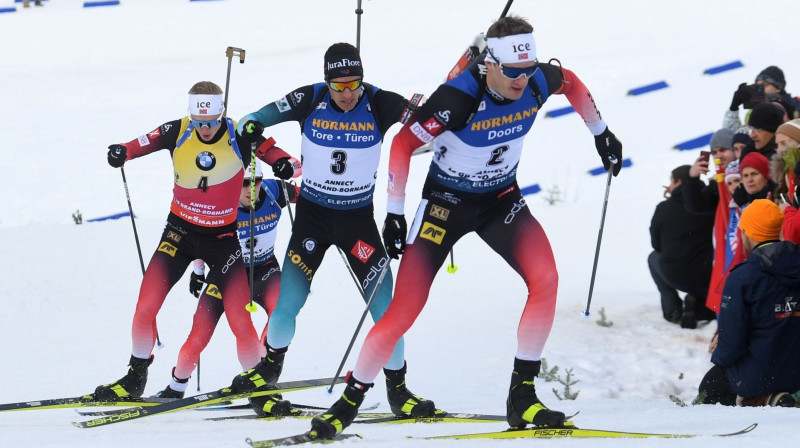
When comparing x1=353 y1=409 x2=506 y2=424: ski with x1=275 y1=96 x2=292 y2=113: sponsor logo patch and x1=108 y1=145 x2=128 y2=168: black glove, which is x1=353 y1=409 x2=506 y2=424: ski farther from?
x1=108 y1=145 x2=128 y2=168: black glove

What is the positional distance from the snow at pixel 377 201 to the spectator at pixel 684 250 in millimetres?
257

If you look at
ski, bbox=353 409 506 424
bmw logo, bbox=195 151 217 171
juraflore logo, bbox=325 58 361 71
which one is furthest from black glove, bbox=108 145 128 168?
ski, bbox=353 409 506 424

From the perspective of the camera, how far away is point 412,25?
68.4 feet

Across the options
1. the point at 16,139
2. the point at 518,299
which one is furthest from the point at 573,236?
the point at 16,139

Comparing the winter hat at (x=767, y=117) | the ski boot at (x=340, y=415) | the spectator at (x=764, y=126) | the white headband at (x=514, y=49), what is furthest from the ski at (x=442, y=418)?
the winter hat at (x=767, y=117)

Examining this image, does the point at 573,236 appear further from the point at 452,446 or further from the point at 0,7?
the point at 0,7

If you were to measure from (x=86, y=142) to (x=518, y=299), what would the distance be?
7949mm

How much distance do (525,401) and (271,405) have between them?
234cm

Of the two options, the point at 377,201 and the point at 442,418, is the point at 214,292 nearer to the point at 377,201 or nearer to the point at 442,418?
the point at 442,418

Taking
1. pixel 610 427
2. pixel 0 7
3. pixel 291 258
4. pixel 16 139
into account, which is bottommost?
pixel 610 427

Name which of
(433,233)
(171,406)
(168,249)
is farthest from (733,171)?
(171,406)

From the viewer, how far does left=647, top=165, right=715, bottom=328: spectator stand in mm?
9172

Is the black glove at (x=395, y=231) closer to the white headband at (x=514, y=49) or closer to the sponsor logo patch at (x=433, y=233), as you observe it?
the sponsor logo patch at (x=433, y=233)

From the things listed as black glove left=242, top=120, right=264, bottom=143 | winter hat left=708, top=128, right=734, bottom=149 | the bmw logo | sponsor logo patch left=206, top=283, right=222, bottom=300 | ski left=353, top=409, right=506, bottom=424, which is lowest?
ski left=353, top=409, right=506, bottom=424
